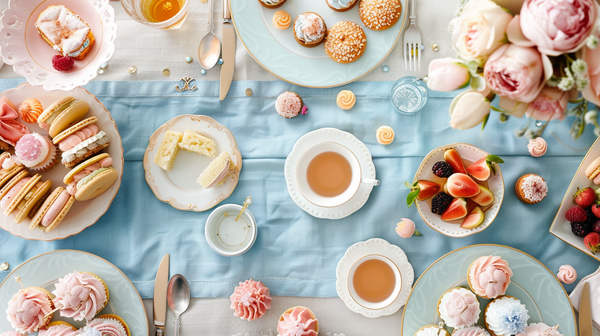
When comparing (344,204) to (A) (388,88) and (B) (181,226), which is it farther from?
(B) (181,226)

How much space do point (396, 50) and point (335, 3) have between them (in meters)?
0.33

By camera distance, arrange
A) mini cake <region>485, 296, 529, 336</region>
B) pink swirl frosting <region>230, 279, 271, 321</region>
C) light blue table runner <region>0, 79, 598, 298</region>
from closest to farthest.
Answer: mini cake <region>485, 296, 529, 336</region> < pink swirl frosting <region>230, 279, 271, 321</region> < light blue table runner <region>0, 79, 598, 298</region>

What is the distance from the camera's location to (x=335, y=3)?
152cm

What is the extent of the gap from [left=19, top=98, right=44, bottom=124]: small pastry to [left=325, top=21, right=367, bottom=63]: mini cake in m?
1.20

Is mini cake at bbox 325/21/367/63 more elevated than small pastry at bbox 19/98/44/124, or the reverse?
mini cake at bbox 325/21/367/63

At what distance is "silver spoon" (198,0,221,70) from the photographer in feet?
5.25

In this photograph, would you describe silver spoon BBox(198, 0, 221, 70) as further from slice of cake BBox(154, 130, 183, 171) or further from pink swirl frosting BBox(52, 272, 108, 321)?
pink swirl frosting BBox(52, 272, 108, 321)

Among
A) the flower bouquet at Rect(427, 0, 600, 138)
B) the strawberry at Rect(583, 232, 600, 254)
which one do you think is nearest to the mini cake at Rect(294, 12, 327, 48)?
the flower bouquet at Rect(427, 0, 600, 138)

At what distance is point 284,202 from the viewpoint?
1593 mm

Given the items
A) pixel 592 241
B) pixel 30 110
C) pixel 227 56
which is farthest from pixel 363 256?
pixel 30 110

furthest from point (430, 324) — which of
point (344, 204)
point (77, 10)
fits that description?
point (77, 10)

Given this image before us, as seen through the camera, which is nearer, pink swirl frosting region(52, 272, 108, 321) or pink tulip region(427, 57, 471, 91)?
pink tulip region(427, 57, 471, 91)

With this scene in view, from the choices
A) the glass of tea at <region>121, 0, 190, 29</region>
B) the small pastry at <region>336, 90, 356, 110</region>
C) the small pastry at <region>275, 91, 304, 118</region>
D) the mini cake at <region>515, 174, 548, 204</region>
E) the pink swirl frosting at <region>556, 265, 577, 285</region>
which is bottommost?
the pink swirl frosting at <region>556, 265, 577, 285</region>

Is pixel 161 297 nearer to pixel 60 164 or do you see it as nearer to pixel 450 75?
pixel 60 164
